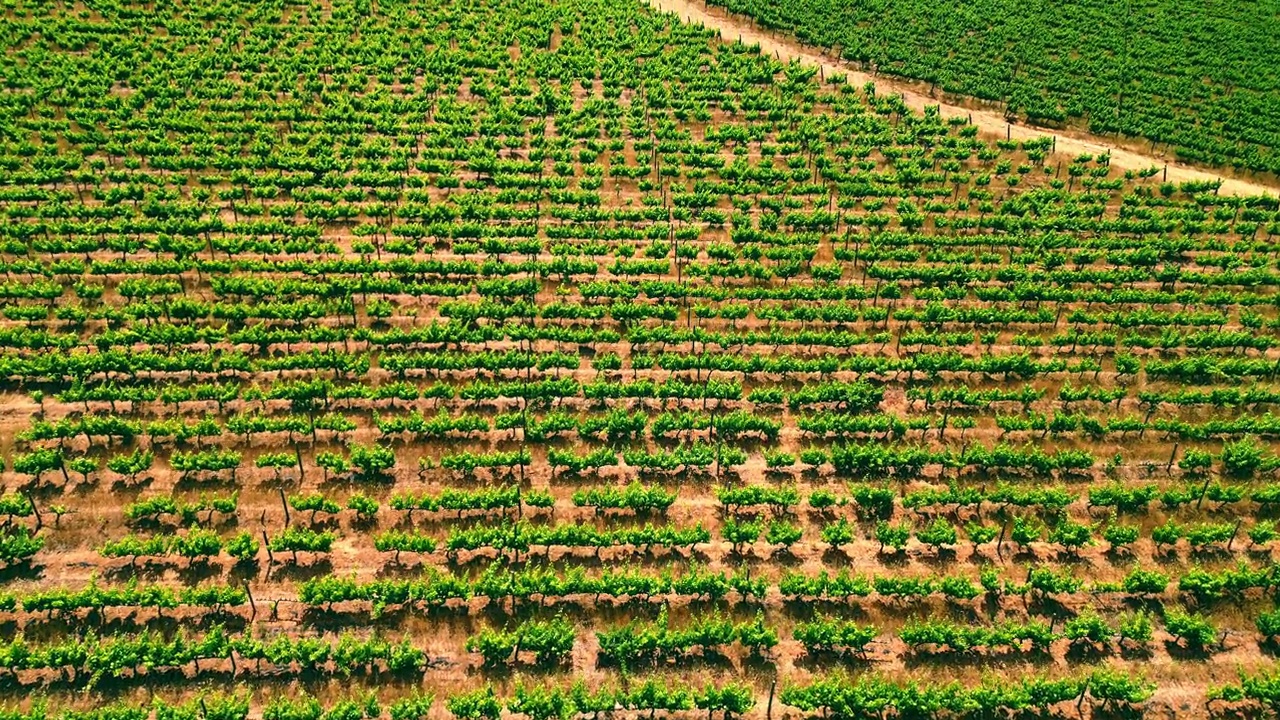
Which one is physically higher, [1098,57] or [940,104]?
[1098,57]

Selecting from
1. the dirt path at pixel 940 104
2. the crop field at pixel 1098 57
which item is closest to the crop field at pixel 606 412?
the dirt path at pixel 940 104

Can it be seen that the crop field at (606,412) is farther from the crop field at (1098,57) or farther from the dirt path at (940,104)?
the crop field at (1098,57)

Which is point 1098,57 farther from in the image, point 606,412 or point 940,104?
point 606,412

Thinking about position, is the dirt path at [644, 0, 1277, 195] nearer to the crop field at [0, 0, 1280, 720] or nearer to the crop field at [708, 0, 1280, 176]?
the crop field at [708, 0, 1280, 176]

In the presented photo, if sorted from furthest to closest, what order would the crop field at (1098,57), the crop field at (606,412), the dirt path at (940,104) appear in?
1. the crop field at (1098,57)
2. the dirt path at (940,104)
3. the crop field at (606,412)

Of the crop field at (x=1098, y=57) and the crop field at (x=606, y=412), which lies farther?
the crop field at (x=1098, y=57)

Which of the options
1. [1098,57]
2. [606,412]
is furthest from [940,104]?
[606,412]

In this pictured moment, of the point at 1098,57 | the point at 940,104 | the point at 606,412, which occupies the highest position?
the point at 1098,57

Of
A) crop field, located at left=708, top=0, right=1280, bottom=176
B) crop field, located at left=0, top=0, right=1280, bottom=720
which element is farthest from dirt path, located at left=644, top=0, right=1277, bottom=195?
crop field, located at left=0, top=0, right=1280, bottom=720
